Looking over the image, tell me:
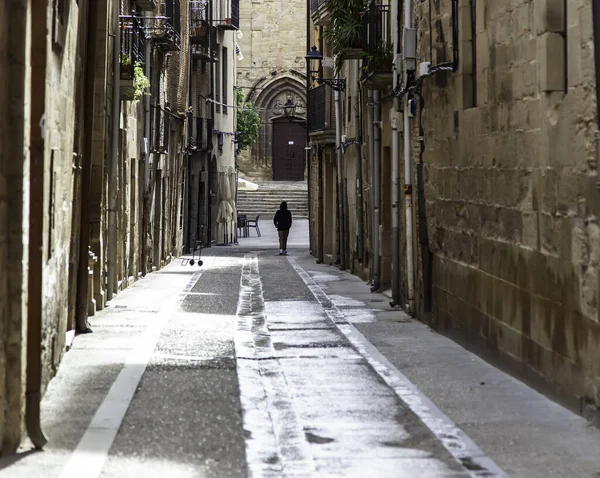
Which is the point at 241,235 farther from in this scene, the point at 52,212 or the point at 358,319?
the point at 52,212

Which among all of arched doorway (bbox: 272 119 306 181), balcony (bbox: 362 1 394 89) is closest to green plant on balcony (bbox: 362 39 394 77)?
balcony (bbox: 362 1 394 89)

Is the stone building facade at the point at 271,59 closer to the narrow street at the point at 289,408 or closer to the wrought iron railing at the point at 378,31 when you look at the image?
the wrought iron railing at the point at 378,31

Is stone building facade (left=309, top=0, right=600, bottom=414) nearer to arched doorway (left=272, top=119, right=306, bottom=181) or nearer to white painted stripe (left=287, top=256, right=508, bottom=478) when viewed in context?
white painted stripe (left=287, top=256, right=508, bottom=478)

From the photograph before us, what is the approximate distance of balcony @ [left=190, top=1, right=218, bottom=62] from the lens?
136 ft

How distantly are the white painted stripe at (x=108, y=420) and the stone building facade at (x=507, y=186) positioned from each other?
317cm

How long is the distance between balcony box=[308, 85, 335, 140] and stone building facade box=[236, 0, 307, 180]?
30612 mm

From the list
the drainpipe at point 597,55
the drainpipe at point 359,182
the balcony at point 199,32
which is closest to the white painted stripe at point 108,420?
the drainpipe at point 597,55

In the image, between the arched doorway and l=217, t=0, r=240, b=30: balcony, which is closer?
l=217, t=0, r=240, b=30: balcony

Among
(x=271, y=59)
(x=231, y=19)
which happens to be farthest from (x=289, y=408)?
(x=271, y=59)

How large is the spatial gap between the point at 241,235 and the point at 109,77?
34.6 meters

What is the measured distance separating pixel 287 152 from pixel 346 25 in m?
44.3

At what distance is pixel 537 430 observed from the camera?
8633 mm

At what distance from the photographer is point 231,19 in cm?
4919

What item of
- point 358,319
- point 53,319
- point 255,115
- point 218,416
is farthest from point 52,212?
point 255,115
